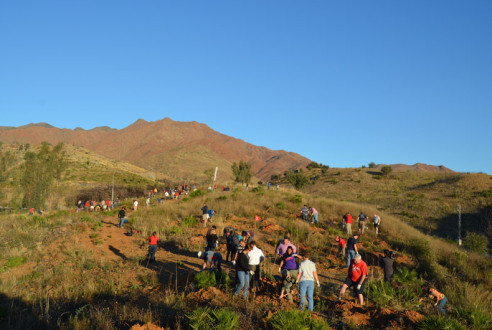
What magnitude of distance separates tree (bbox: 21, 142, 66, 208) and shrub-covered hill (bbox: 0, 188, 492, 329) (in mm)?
17674

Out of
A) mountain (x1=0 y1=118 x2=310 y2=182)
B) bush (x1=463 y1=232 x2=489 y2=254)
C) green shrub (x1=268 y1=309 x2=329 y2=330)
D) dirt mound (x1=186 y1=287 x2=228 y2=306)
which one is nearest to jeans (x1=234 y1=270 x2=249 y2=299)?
dirt mound (x1=186 y1=287 x2=228 y2=306)

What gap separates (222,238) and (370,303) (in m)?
10.3

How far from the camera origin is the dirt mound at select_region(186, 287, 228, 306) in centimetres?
793

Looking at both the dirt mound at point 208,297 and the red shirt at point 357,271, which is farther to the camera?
the red shirt at point 357,271

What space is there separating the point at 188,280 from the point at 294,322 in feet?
17.6

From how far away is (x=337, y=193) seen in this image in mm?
58344

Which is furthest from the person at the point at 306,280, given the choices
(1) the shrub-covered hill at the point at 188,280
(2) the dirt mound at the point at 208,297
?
(2) the dirt mound at the point at 208,297

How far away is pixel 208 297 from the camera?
827cm

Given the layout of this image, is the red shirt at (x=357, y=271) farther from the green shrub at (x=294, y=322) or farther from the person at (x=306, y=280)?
the green shrub at (x=294, y=322)

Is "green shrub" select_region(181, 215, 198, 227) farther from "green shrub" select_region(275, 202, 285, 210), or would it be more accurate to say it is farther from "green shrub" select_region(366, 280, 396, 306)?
"green shrub" select_region(366, 280, 396, 306)

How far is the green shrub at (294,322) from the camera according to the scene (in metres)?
5.95

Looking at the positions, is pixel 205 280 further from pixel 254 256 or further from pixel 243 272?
pixel 254 256

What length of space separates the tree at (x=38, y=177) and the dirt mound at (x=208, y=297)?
36.3 metres

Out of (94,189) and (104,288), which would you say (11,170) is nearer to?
(94,189)
